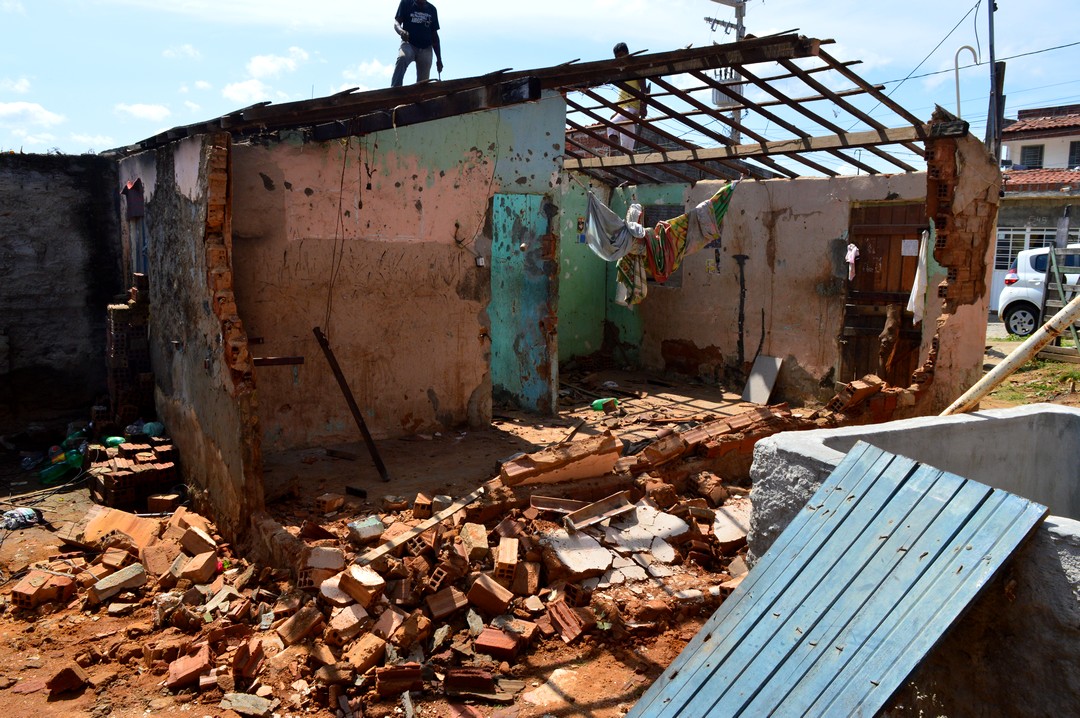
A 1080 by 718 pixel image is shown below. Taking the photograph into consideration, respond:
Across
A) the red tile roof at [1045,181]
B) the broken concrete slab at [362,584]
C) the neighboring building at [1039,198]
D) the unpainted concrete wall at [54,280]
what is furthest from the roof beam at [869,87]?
the red tile roof at [1045,181]

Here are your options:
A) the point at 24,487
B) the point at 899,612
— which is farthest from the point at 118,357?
the point at 899,612

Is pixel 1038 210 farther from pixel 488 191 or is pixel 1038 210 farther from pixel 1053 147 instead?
pixel 488 191

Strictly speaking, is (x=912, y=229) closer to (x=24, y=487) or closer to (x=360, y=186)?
(x=360, y=186)

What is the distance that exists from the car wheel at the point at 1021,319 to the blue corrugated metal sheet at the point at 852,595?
1414 cm

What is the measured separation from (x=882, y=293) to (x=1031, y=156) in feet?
73.1

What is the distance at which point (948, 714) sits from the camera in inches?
119

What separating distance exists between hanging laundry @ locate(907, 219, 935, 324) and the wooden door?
20cm

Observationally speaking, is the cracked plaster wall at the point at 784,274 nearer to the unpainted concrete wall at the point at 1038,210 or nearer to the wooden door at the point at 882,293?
the wooden door at the point at 882,293

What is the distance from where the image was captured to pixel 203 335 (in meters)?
6.18

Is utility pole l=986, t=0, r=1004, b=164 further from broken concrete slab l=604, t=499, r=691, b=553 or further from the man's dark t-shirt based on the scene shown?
broken concrete slab l=604, t=499, r=691, b=553

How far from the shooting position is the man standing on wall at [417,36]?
9078mm

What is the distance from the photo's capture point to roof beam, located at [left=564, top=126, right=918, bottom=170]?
26.9ft

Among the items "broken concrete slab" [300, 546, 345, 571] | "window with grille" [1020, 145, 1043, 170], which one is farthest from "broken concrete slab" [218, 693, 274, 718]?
"window with grille" [1020, 145, 1043, 170]

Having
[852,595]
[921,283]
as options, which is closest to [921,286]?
[921,283]
